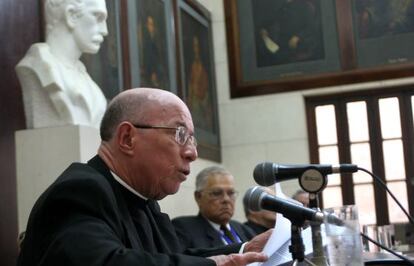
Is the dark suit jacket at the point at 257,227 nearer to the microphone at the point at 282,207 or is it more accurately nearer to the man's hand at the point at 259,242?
the man's hand at the point at 259,242

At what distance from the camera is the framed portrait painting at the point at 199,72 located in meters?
10.8

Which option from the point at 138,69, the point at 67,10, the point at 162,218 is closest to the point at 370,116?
the point at 138,69

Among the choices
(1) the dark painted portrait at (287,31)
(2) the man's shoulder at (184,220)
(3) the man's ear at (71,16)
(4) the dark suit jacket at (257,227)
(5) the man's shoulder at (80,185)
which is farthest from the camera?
(1) the dark painted portrait at (287,31)

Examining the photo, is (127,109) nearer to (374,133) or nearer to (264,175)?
(264,175)

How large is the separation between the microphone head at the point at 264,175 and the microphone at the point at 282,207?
333mm

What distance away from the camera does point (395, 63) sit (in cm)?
1125

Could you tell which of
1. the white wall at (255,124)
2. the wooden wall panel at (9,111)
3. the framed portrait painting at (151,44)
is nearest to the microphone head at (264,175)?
the wooden wall panel at (9,111)

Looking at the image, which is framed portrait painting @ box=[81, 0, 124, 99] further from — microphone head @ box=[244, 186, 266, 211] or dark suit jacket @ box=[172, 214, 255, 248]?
microphone head @ box=[244, 186, 266, 211]

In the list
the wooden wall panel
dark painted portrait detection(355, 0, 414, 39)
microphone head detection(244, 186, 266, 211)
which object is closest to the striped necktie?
the wooden wall panel

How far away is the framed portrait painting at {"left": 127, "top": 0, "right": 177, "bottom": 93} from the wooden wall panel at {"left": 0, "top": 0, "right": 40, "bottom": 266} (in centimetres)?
244

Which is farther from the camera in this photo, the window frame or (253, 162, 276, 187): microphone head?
the window frame

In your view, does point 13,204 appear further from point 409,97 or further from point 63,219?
point 409,97

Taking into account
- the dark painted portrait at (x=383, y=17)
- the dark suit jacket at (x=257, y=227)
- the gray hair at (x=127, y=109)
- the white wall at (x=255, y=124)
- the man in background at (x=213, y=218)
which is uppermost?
the dark painted portrait at (x=383, y=17)

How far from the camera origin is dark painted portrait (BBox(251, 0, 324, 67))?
11.8 m
